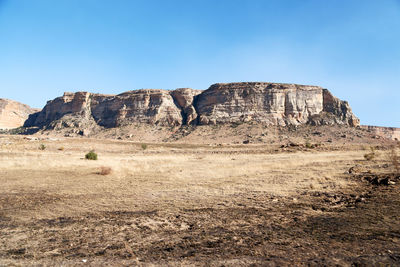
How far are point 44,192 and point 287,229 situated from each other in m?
8.84

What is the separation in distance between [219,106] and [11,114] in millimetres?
111002

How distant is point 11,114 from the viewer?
11969cm

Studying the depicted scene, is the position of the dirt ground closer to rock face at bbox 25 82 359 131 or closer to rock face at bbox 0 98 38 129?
rock face at bbox 25 82 359 131

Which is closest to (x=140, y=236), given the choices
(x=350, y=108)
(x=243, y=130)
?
(x=243, y=130)

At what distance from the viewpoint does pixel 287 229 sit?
4930mm

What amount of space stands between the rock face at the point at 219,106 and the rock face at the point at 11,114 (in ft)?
141

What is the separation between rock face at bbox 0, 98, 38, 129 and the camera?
113812mm

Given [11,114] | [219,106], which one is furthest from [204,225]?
[11,114]

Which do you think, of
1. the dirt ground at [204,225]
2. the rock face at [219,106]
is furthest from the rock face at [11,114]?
the dirt ground at [204,225]

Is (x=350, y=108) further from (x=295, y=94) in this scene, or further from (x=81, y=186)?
(x=81, y=186)

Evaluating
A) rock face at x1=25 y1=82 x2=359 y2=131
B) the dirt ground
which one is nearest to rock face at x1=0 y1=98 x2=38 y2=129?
rock face at x1=25 y1=82 x2=359 y2=131

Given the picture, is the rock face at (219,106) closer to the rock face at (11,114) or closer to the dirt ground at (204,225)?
the rock face at (11,114)

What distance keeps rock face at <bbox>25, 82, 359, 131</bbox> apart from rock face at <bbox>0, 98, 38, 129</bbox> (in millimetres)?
42834

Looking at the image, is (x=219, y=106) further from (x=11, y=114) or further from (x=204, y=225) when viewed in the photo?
(x=11, y=114)
